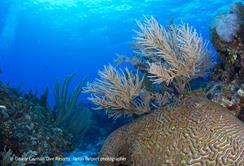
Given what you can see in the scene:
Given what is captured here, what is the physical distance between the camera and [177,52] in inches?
188

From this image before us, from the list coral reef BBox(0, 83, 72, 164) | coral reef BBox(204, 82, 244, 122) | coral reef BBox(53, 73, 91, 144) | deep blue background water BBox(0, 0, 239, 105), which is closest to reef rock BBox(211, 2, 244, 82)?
coral reef BBox(204, 82, 244, 122)

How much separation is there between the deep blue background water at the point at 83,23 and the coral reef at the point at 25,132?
2.75 m

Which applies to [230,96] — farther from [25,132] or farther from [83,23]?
[83,23]

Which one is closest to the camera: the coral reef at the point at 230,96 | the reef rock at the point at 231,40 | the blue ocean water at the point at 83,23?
the coral reef at the point at 230,96

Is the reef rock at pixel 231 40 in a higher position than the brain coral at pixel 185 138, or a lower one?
higher

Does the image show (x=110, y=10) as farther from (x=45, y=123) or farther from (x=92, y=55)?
(x=92, y=55)

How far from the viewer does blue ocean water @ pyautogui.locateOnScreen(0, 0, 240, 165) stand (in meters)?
25.7

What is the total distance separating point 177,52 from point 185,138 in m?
1.91

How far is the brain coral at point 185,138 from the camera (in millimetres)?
3105

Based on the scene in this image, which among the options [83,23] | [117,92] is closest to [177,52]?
[117,92]

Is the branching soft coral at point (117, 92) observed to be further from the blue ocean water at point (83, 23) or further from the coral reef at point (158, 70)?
the blue ocean water at point (83, 23)

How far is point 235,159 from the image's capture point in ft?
9.86

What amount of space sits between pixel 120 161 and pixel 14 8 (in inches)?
1364

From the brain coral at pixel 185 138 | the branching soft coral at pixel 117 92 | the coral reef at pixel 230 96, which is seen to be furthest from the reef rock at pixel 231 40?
the branching soft coral at pixel 117 92
